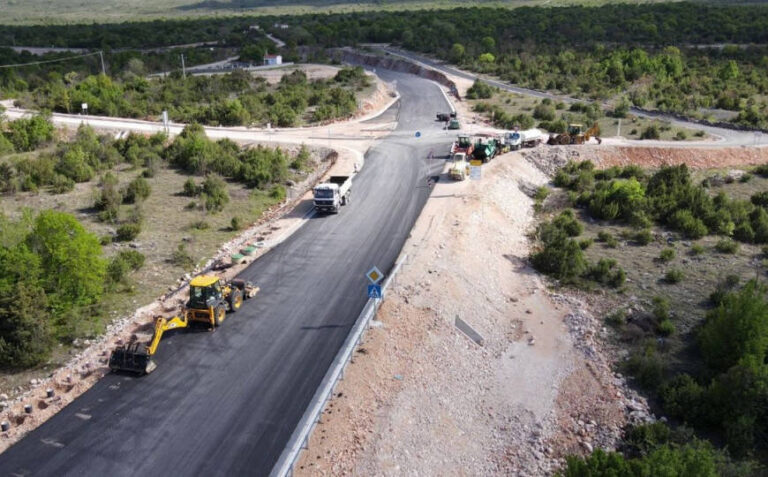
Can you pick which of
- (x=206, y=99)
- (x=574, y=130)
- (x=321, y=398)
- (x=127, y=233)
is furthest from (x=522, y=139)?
(x=321, y=398)

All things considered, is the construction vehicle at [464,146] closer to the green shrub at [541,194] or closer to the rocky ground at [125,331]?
the green shrub at [541,194]

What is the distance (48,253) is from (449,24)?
12093cm

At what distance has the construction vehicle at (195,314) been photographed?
72.2 feet

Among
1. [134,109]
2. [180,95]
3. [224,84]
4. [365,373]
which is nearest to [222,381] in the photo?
[365,373]

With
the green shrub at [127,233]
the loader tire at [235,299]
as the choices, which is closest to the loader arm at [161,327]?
the loader tire at [235,299]

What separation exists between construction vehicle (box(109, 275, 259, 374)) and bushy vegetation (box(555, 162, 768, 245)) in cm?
2675

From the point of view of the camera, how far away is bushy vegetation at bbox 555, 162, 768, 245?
129 ft

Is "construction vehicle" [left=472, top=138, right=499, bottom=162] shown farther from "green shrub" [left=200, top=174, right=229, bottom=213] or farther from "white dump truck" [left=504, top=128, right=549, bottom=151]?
"green shrub" [left=200, top=174, right=229, bottom=213]

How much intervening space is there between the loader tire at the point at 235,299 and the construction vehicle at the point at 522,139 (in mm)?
32555

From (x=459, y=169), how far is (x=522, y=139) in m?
12.1

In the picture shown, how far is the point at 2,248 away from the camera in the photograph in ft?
81.9

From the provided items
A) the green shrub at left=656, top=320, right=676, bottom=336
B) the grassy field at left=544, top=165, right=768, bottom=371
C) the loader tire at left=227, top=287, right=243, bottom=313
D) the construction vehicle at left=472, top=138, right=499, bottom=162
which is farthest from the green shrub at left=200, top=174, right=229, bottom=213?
the green shrub at left=656, top=320, right=676, bottom=336

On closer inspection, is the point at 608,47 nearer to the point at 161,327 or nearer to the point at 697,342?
the point at 697,342

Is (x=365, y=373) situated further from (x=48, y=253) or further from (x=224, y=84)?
(x=224, y=84)
